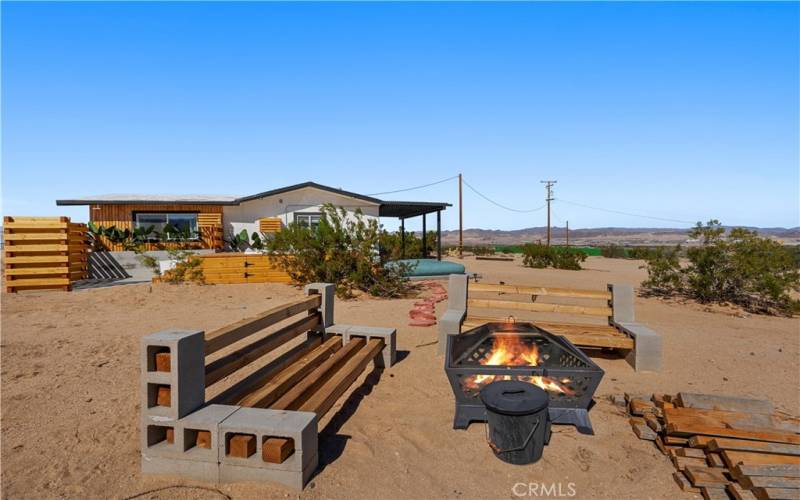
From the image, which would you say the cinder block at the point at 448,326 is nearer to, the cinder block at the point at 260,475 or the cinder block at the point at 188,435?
the cinder block at the point at 260,475

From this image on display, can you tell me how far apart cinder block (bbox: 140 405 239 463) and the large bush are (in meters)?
12.4

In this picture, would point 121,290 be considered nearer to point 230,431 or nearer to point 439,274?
point 439,274

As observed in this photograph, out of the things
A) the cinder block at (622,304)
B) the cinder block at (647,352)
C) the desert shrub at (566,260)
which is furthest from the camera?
the desert shrub at (566,260)

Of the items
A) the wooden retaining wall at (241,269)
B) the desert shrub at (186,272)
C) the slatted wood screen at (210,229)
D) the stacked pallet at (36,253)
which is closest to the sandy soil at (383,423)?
the desert shrub at (186,272)

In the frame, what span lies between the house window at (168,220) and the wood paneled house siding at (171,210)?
8.1 inches

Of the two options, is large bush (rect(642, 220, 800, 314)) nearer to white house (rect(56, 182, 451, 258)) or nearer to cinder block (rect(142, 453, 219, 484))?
white house (rect(56, 182, 451, 258))

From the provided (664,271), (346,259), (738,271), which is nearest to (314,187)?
(346,259)

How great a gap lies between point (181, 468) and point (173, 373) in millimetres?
710

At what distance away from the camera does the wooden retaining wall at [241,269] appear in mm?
13602

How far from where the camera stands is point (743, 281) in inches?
425

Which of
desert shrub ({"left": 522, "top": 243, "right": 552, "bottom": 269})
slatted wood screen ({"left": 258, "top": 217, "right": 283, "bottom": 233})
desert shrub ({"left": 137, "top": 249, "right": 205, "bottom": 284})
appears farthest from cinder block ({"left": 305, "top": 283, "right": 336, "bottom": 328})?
desert shrub ({"left": 522, "top": 243, "right": 552, "bottom": 269})

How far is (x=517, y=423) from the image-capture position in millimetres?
3363

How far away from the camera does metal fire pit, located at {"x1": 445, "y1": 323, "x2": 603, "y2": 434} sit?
3.92m

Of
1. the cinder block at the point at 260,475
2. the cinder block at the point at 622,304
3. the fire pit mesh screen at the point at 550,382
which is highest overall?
the cinder block at the point at 622,304
